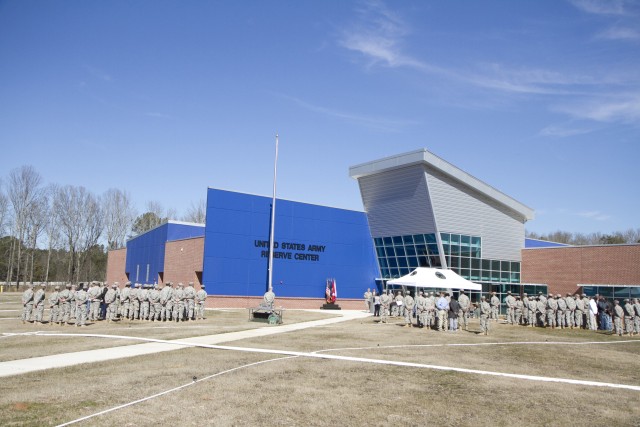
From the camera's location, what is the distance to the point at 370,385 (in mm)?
10898

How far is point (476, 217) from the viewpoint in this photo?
41.0 meters

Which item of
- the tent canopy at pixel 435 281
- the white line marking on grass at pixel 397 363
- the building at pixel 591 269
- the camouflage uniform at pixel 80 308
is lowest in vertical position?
the white line marking on grass at pixel 397 363

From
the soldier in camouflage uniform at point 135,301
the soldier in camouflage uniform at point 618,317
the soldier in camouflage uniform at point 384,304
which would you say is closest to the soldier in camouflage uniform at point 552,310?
the soldier in camouflage uniform at point 618,317

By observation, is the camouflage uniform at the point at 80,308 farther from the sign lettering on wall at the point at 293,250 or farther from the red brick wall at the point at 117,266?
the red brick wall at the point at 117,266

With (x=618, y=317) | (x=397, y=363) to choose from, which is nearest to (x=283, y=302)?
(x=618, y=317)

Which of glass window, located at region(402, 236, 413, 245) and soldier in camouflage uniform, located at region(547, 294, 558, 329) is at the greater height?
glass window, located at region(402, 236, 413, 245)

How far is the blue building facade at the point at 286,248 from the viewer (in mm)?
35844

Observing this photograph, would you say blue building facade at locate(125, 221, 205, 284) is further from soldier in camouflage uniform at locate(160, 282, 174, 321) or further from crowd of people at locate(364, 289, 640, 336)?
crowd of people at locate(364, 289, 640, 336)

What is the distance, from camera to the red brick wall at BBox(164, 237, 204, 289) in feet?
123

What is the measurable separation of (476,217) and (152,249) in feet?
99.4

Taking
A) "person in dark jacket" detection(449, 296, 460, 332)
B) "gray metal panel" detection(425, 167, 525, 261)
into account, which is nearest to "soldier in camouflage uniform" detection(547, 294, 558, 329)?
"person in dark jacket" detection(449, 296, 460, 332)

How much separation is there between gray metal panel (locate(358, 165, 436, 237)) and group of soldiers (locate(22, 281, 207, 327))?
63.5 feet

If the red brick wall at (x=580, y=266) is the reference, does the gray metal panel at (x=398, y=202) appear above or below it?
above

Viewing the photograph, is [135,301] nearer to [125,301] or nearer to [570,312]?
[125,301]
